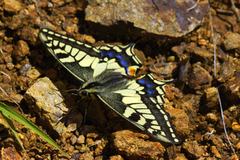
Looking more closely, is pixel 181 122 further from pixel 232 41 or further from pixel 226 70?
pixel 232 41

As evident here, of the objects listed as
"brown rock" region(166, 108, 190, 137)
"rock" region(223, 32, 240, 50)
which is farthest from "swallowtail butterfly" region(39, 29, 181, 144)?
"rock" region(223, 32, 240, 50)

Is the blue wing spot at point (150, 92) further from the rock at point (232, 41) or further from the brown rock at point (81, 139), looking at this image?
the rock at point (232, 41)

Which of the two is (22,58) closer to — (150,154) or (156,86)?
(156,86)

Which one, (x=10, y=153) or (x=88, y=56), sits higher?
(x=88, y=56)

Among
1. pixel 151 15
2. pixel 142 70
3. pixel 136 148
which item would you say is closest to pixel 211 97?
pixel 142 70

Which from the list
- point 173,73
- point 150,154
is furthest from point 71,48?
point 150,154

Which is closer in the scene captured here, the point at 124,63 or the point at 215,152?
the point at 215,152
